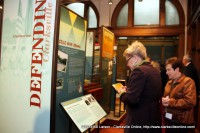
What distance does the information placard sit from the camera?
2273mm

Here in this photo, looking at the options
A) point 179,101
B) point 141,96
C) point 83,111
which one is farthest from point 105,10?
point 141,96

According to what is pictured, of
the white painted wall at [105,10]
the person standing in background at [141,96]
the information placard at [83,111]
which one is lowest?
the information placard at [83,111]

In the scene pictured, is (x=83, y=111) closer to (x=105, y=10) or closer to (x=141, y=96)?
(x=141, y=96)

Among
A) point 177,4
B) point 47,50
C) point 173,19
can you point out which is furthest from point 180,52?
point 47,50

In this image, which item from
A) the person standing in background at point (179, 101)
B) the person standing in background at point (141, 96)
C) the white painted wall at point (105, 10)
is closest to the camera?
the person standing in background at point (141, 96)

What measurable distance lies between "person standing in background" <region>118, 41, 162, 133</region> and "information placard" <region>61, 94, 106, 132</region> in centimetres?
52

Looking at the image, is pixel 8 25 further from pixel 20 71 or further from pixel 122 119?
pixel 122 119

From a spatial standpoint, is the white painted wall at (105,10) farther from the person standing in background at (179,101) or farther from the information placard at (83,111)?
the person standing in background at (179,101)

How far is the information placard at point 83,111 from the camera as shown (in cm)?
227

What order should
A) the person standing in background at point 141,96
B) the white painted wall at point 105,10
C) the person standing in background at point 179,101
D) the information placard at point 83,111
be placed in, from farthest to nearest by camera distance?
the white painted wall at point 105,10 < the information placard at point 83,111 < the person standing in background at point 179,101 < the person standing in background at point 141,96

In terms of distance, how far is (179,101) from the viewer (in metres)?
2.18

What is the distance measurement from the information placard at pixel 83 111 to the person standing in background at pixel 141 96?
1.71 feet

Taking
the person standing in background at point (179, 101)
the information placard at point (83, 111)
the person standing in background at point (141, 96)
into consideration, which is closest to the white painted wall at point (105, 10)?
the information placard at point (83, 111)

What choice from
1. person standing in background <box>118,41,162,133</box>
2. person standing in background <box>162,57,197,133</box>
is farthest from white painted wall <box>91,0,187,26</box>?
person standing in background <box>118,41,162,133</box>
